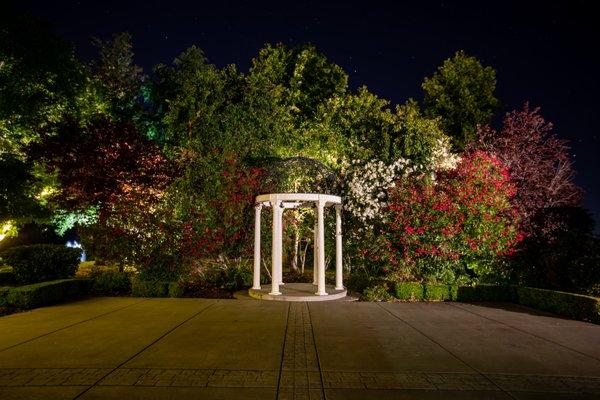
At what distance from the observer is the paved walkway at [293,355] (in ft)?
16.0

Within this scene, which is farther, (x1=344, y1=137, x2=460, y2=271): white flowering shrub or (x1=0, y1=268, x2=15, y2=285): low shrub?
(x1=344, y1=137, x2=460, y2=271): white flowering shrub

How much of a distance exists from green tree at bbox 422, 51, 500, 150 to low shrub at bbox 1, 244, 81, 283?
2501cm

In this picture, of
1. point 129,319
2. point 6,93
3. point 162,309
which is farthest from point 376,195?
point 6,93

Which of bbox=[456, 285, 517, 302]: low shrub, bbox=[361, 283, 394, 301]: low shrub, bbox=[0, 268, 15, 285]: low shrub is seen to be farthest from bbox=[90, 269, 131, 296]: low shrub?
bbox=[456, 285, 517, 302]: low shrub

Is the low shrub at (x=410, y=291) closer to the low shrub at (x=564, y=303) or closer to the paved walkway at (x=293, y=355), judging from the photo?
the paved walkway at (x=293, y=355)

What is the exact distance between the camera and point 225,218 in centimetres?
1520

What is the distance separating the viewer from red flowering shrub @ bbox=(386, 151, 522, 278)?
13320 millimetres

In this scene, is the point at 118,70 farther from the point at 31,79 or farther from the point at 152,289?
the point at 152,289

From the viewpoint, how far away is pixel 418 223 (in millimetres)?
13383

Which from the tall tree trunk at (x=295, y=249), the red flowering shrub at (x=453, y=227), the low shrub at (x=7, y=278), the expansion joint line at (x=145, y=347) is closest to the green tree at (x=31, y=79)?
the low shrub at (x=7, y=278)

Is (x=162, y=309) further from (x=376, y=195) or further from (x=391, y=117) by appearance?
(x=391, y=117)

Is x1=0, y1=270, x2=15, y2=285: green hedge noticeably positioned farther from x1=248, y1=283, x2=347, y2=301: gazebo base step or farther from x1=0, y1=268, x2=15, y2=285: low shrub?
x1=248, y1=283, x2=347, y2=301: gazebo base step

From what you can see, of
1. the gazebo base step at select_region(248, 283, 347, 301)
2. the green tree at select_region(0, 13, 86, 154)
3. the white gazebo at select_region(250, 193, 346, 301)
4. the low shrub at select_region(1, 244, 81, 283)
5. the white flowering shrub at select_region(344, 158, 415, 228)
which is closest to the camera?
the gazebo base step at select_region(248, 283, 347, 301)

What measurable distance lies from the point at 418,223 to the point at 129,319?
906 centimetres
